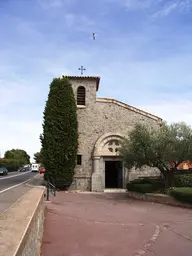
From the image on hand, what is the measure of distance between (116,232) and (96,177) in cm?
1536

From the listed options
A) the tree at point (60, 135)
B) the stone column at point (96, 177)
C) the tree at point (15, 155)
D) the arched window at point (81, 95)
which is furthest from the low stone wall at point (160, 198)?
the tree at point (15, 155)

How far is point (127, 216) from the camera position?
13453 millimetres

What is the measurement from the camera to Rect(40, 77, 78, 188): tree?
81.6ft

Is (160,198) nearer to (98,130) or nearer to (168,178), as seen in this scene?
(168,178)

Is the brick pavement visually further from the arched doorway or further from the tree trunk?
the arched doorway

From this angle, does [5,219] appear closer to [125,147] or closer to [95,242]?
[95,242]

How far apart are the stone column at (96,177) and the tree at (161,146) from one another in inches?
214

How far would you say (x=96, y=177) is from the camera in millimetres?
25500

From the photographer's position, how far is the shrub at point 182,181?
20.8 meters

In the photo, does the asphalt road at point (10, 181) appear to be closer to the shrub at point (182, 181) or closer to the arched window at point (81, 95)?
the arched window at point (81, 95)

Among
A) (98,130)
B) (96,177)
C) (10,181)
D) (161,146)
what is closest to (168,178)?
(161,146)

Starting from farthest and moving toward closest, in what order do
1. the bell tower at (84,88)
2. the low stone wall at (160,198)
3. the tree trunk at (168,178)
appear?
the bell tower at (84,88)
the tree trunk at (168,178)
the low stone wall at (160,198)

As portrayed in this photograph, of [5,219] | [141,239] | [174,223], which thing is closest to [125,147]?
[174,223]

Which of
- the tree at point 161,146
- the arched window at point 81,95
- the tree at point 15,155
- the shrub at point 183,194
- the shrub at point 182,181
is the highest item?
the arched window at point 81,95
